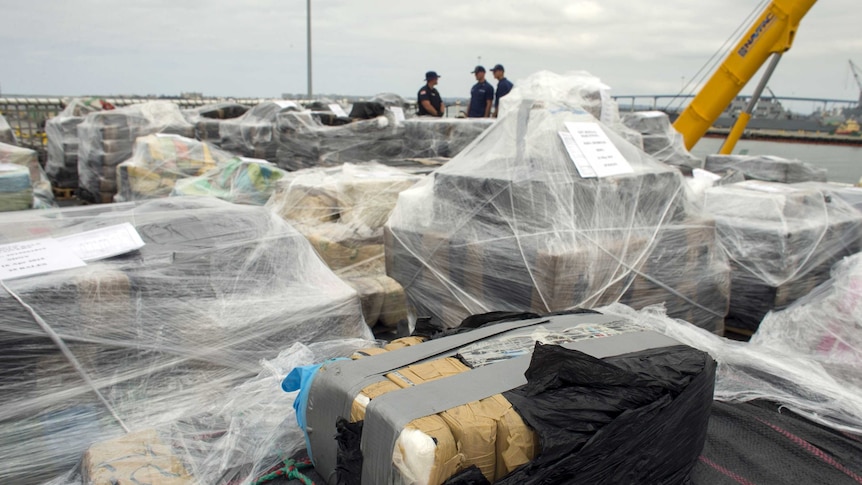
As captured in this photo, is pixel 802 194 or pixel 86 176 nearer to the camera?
pixel 802 194

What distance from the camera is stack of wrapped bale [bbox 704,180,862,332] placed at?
304 centimetres

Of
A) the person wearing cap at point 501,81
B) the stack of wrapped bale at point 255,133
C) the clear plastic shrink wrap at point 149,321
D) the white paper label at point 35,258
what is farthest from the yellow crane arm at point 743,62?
the white paper label at point 35,258

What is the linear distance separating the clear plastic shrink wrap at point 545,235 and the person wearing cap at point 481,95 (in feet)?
18.0

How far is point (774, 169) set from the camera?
207 inches

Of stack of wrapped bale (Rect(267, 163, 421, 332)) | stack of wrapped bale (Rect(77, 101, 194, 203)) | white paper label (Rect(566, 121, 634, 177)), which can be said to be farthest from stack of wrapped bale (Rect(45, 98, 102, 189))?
white paper label (Rect(566, 121, 634, 177))

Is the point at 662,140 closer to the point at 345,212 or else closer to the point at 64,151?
the point at 345,212

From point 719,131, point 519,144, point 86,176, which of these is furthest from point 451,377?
point 719,131

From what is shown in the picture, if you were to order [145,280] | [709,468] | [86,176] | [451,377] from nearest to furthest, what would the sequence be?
[451,377]
[709,468]
[145,280]
[86,176]

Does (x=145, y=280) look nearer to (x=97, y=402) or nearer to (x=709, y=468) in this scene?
(x=97, y=402)

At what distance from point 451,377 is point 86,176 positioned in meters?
7.49

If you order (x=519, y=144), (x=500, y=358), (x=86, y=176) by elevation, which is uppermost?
(x=519, y=144)

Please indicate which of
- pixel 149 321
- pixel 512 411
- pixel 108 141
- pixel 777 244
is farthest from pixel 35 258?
pixel 108 141

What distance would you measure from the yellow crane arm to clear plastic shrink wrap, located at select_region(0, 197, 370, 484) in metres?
5.50

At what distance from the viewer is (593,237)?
239 centimetres
